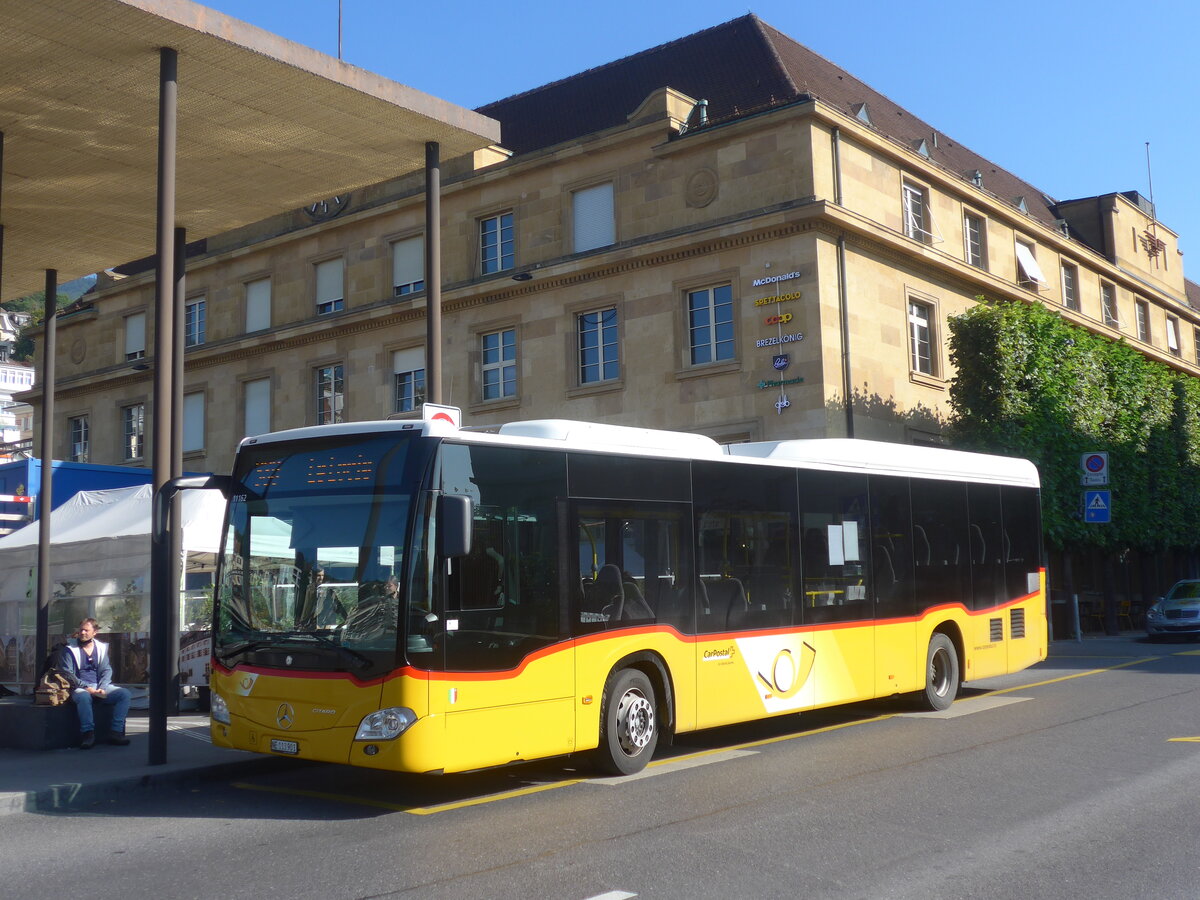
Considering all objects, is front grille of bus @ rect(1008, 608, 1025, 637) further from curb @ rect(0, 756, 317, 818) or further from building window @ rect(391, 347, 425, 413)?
building window @ rect(391, 347, 425, 413)

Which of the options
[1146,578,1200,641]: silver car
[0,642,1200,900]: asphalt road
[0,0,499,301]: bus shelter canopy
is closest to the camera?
[0,642,1200,900]: asphalt road

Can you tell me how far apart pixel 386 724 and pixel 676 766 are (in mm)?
3127

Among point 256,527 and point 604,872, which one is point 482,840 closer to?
point 604,872

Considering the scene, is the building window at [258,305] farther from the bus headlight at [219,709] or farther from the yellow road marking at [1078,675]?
the bus headlight at [219,709]

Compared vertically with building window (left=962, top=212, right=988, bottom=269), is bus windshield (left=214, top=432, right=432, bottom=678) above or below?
below

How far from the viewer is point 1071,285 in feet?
124

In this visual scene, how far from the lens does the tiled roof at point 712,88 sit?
30.2 meters

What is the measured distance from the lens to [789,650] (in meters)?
12.2

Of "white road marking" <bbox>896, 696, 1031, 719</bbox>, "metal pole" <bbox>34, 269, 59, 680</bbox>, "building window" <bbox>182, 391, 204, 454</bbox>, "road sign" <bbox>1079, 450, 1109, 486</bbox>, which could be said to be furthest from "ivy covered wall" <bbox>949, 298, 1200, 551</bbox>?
"building window" <bbox>182, 391, 204, 454</bbox>

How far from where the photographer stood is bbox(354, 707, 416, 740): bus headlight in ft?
28.1

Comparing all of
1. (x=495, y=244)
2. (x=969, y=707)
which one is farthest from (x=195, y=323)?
(x=969, y=707)

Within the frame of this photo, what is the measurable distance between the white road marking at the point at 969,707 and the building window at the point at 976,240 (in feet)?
63.1

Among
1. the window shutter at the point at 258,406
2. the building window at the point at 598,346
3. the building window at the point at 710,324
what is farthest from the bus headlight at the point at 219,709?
the window shutter at the point at 258,406

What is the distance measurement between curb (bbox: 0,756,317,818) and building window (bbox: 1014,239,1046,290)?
2813 cm
